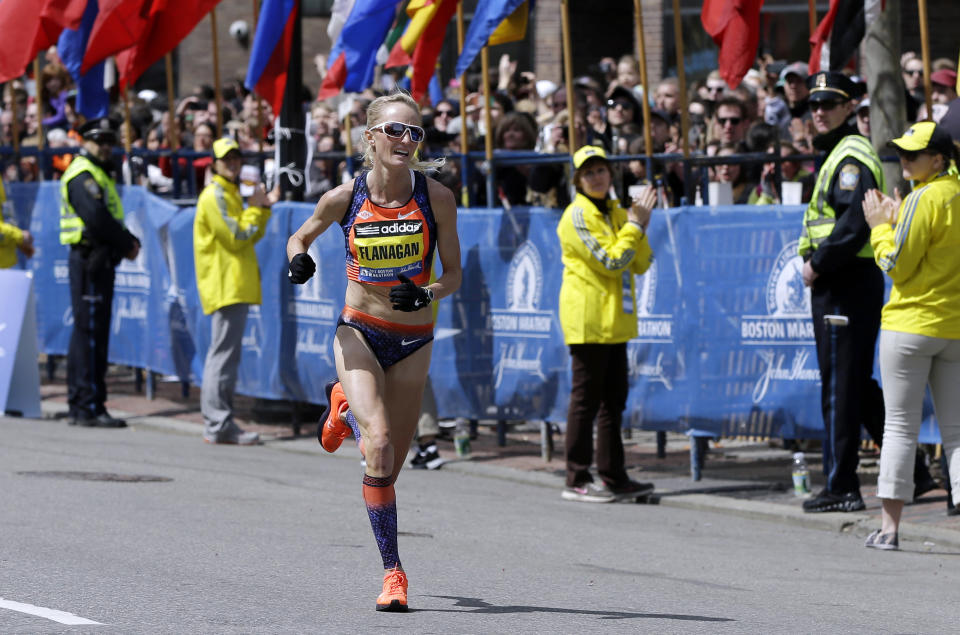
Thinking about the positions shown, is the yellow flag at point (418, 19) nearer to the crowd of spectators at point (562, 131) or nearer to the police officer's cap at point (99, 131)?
the crowd of spectators at point (562, 131)

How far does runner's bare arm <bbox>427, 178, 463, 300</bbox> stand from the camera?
7492 mm

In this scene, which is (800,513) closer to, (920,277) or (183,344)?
(920,277)

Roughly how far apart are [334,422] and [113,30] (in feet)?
27.4

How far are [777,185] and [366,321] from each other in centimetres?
548

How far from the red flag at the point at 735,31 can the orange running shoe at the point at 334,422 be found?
498 cm

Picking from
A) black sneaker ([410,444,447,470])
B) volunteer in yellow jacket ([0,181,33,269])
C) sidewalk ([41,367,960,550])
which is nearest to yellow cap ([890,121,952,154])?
sidewalk ([41,367,960,550])

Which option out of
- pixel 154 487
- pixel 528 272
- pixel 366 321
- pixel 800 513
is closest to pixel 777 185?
pixel 528 272

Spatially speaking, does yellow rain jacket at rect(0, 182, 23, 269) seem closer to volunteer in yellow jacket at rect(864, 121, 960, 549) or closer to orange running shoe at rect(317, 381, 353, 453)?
orange running shoe at rect(317, 381, 353, 453)

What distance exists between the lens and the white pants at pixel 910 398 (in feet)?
30.2

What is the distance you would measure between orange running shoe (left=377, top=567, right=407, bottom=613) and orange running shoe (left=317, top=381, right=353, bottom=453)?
817 millimetres

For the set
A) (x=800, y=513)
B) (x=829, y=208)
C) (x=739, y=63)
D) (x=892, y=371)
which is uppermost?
(x=739, y=63)

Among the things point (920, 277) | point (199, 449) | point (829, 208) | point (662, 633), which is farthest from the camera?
point (199, 449)

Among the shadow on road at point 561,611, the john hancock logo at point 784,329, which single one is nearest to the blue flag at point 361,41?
the john hancock logo at point 784,329

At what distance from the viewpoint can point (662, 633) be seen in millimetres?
6664
